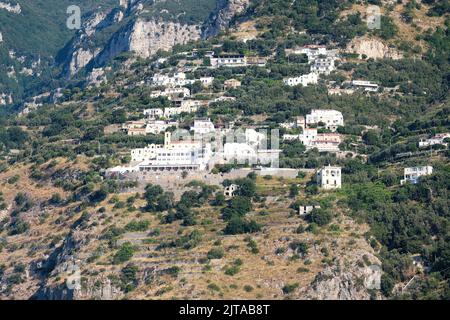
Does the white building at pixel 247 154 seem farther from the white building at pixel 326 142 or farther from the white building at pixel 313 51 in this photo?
the white building at pixel 313 51

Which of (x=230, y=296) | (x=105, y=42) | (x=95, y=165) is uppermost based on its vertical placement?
(x=105, y=42)

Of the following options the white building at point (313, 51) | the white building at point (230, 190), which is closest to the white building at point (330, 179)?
the white building at point (230, 190)

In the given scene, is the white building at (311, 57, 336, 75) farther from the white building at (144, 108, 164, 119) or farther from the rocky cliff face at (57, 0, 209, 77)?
the rocky cliff face at (57, 0, 209, 77)

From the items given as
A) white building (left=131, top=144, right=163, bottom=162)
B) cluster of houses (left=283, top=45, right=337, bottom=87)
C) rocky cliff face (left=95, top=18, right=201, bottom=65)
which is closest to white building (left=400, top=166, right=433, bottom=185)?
white building (left=131, top=144, right=163, bottom=162)

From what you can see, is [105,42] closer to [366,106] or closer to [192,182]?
[366,106]

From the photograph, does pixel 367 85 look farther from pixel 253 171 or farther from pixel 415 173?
pixel 253 171

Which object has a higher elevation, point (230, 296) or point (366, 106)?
point (366, 106)
